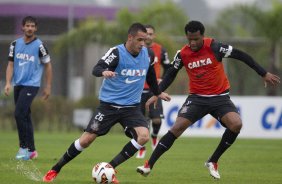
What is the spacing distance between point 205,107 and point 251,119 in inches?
515

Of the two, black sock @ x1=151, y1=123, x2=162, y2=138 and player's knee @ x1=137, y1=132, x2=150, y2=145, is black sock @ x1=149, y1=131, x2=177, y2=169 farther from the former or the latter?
black sock @ x1=151, y1=123, x2=162, y2=138

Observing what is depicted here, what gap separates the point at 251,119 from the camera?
25984mm

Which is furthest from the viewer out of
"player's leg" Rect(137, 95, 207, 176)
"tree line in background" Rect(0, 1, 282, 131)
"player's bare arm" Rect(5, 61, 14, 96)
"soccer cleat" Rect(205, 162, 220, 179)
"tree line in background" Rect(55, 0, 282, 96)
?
"tree line in background" Rect(55, 0, 282, 96)

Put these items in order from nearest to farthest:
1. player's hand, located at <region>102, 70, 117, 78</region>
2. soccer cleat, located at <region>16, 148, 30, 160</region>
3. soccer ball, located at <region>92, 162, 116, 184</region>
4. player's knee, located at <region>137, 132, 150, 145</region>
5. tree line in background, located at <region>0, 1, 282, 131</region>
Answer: player's hand, located at <region>102, 70, 117, 78</region>, soccer ball, located at <region>92, 162, 116, 184</region>, player's knee, located at <region>137, 132, 150, 145</region>, soccer cleat, located at <region>16, 148, 30, 160</region>, tree line in background, located at <region>0, 1, 282, 131</region>

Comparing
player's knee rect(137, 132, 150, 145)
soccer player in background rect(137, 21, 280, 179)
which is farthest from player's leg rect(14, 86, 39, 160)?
player's knee rect(137, 132, 150, 145)

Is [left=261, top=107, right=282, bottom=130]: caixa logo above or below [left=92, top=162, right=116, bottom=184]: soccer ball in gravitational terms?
below

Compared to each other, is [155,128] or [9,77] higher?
[9,77]

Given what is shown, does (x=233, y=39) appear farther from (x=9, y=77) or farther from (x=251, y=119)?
(x=9, y=77)

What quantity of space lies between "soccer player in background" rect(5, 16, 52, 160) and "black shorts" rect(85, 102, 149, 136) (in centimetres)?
385

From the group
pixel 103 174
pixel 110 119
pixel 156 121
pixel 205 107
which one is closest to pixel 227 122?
pixel 205 107

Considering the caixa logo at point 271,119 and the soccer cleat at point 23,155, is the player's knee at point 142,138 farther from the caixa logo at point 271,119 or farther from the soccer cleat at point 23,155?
the caixa logo at point 271,119

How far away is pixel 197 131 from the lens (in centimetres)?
2638

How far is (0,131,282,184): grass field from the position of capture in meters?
12.8

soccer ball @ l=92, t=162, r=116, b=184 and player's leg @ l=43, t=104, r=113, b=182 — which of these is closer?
soccer ball @ l=92, t=162, r=116, b=184
